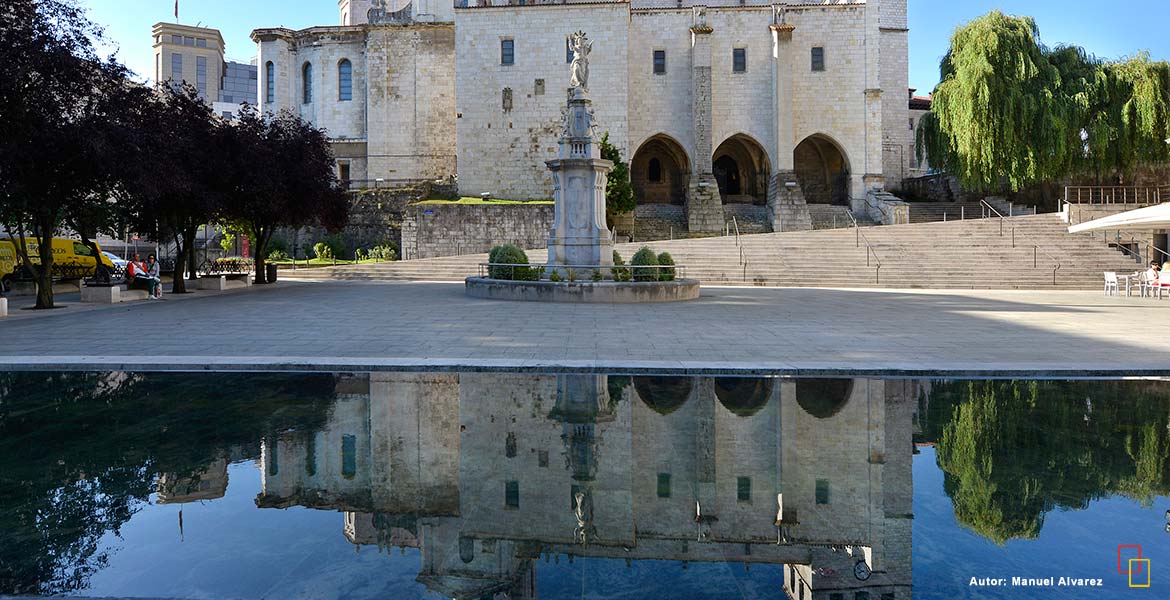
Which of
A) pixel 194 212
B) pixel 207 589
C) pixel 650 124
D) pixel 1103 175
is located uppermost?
pixel 650 124

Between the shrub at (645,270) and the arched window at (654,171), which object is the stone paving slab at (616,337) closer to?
the shrub at (645,270)

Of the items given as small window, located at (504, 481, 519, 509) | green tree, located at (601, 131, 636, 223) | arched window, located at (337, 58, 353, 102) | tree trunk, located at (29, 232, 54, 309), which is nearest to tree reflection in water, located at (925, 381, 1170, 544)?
small window, located at (504, 481, 519, 509)

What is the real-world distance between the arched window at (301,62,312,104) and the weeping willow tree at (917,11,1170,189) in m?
38.1

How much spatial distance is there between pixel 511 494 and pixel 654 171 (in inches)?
1810

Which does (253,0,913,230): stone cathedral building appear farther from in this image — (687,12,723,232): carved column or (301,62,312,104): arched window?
(301,62,312,104): arched window

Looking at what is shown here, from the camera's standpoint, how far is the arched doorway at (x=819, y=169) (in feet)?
155

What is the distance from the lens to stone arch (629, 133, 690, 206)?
1906 inches

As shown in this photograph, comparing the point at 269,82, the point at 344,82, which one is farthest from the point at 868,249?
the point at 269,82

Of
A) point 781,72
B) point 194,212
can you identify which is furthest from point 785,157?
point 194,212

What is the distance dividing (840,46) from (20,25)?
39346 millimetres

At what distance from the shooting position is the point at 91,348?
10.4m

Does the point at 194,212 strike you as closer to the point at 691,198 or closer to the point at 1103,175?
the point at 691,198

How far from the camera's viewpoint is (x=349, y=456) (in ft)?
16.8

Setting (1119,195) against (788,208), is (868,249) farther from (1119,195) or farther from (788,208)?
(1119,195)
